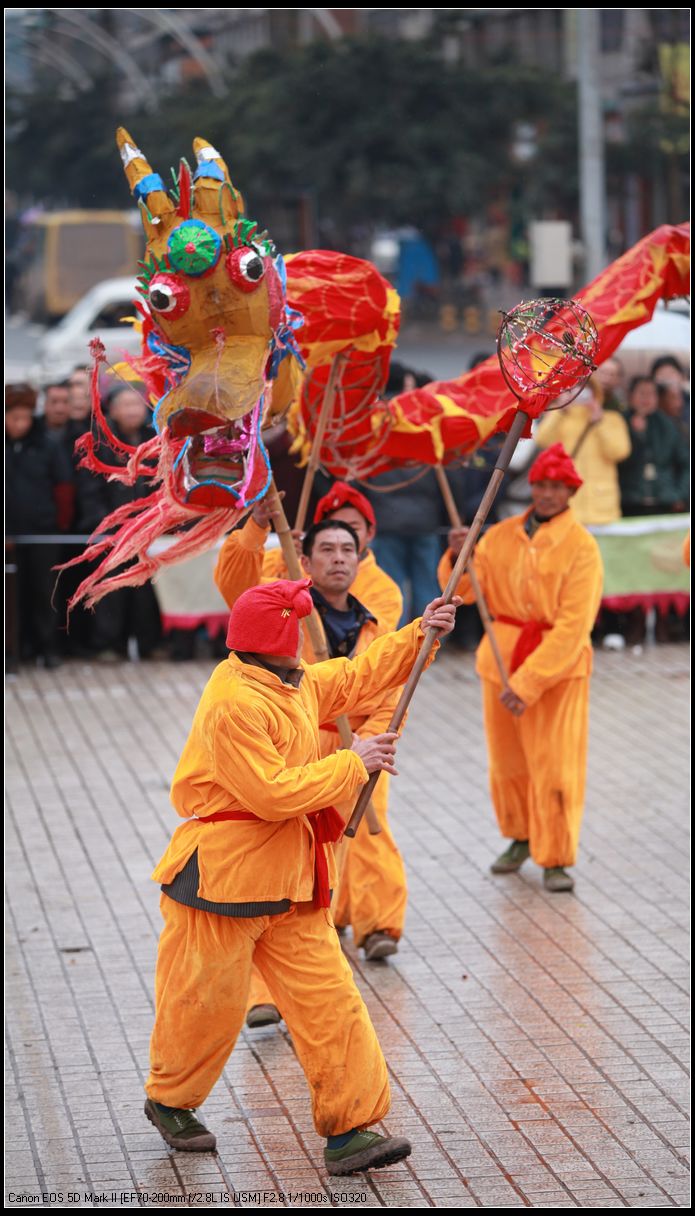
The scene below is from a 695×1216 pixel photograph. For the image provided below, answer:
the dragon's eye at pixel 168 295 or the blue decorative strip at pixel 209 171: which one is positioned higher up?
the blue decorative strip at pixel 209 171

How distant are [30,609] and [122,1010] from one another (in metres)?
5.89

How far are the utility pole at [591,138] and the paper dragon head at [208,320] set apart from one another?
608 inches

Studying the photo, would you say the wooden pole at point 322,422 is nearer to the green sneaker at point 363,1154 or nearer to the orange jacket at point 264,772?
the orange jacket at point 264,772

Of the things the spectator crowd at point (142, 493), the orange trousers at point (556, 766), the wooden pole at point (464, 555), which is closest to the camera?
the wooden pole at point (464, 555)

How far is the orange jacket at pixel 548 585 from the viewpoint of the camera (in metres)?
7.78

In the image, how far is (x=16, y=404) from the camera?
12.0 metres

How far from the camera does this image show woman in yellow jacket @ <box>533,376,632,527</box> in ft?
40.5

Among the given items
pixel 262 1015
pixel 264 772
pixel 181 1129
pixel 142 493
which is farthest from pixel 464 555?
pixel 142 493

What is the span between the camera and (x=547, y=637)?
25.7 ft

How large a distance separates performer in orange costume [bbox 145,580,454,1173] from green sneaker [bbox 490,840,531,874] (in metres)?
2.85

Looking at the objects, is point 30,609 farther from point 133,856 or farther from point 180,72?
point 180,72

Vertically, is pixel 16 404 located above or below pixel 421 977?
above

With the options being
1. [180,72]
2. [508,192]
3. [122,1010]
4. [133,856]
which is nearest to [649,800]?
[133,856]

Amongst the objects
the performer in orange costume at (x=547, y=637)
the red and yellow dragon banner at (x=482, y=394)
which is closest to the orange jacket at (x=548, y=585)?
the performer in orange costume at (x=547, y=637)
